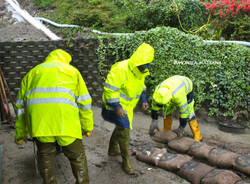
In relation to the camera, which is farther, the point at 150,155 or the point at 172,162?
the point at 150,155

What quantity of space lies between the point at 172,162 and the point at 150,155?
408mm

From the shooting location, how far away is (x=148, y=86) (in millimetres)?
5906

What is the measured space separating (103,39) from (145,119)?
8.23ft

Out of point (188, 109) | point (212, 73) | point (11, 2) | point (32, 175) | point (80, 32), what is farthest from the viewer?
point (11, 2)

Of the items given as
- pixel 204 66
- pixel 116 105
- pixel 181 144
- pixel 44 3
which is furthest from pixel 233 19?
pixel 44 3

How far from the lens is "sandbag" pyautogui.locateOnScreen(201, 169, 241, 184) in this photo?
262 cm

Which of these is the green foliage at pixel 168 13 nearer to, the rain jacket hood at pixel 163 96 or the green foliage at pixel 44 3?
the rain jacket hood at pixel 163 96

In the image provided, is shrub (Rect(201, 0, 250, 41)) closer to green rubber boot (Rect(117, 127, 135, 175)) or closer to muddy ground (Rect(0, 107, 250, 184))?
muddy ground (Rect(0, 107, 250, 184))

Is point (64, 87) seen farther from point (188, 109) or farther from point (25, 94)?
point (188, 109)

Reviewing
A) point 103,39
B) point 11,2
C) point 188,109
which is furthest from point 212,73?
point 11,2

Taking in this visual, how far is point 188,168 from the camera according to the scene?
3092 mm

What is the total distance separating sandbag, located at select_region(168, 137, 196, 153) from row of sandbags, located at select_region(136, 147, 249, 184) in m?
0.45

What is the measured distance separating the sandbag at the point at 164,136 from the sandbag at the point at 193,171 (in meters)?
1.03

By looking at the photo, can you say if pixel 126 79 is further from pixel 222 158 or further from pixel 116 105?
pixel 222 158
